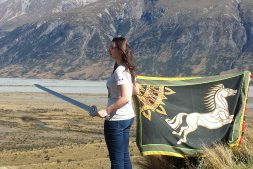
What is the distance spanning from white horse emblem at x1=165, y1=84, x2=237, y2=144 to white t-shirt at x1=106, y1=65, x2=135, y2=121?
8.64 ft

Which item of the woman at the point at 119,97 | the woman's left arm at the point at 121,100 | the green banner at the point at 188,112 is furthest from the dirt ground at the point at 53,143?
the woman's left arm at the point at 121,100

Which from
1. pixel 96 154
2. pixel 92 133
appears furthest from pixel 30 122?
pixel 96 154

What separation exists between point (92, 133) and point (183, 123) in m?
19.8

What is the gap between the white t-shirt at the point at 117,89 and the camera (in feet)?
22.7

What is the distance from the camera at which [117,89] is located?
6.98 metres

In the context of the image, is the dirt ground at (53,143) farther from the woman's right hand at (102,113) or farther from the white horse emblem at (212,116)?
the woman's right hand at (102,113)

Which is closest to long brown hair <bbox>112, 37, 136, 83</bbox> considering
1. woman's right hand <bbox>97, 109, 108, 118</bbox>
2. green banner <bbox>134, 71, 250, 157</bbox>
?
woman's right hand <bbox>97, 109, 108, 118</bbox>

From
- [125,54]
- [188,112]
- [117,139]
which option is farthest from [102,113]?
[188,112]

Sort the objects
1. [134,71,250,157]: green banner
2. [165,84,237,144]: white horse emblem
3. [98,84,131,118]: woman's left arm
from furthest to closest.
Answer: [165,84,237,144]: white horse emblem < [134,71,250,157]: green banner < [98,84,131,118]: woman's left arm

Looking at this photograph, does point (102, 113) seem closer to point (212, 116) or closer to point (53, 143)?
point (212, 116)

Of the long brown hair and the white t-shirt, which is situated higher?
the long brown hair

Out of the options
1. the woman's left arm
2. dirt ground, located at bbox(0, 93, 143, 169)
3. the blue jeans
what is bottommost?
dirt ground, located at bbox(0, 93, 143, 169)

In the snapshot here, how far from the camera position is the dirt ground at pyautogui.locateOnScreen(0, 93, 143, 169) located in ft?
50.9

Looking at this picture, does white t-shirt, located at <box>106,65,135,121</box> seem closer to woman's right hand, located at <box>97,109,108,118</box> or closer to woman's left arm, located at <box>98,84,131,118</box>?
woman's left arm, located at <box>98,84,131,118</box>
